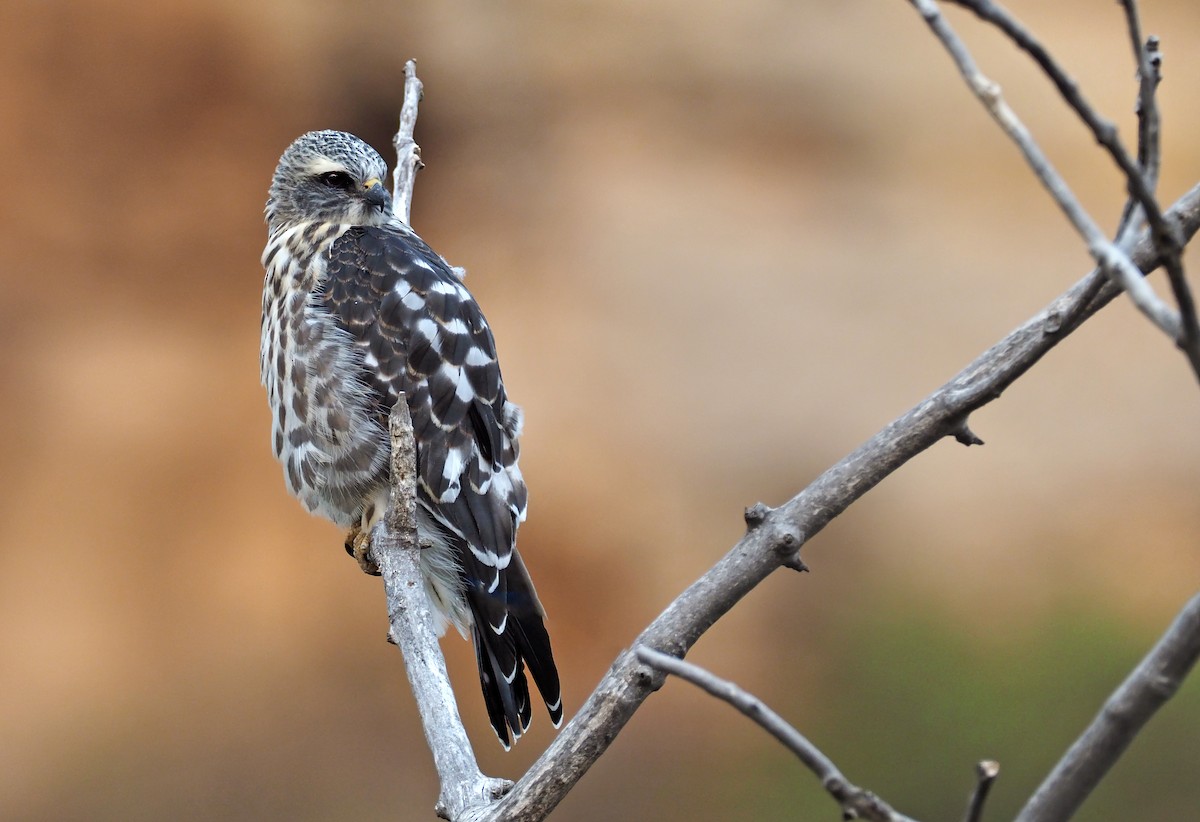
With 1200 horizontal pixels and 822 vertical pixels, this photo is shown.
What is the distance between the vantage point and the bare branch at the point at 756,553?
1.30 m

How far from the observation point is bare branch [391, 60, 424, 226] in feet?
8.30

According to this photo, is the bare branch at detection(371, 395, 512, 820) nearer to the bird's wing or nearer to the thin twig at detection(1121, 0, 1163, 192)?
the bird's wing

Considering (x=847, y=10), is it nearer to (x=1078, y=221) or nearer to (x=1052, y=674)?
(x=1052, y=674)

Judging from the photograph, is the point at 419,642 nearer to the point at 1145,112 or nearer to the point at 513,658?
the point at 513,658

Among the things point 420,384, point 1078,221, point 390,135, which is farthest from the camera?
point 390,135

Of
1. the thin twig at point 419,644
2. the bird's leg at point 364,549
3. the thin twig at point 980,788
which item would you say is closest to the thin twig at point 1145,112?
the thin twig at point 980,788

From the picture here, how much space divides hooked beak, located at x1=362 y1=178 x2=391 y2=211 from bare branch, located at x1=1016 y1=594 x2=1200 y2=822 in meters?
1.96

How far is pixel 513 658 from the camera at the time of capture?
7.22ft

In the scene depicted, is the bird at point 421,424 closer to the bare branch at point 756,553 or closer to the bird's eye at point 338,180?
the bird's eye at point 338,180

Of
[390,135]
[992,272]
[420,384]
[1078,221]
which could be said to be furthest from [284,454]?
[992,272]

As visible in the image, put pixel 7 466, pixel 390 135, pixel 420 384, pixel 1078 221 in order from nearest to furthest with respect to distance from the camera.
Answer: pixel 1078 221, pixel 420 384, pixel 7 466, pixel 390 135

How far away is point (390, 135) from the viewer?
242 inches

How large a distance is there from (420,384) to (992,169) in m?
4.99

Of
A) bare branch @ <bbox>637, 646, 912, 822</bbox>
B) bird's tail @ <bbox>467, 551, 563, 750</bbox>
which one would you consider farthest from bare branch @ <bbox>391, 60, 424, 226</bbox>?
bare branch @ <bbox>637, 646, 912, 822</bbox>
